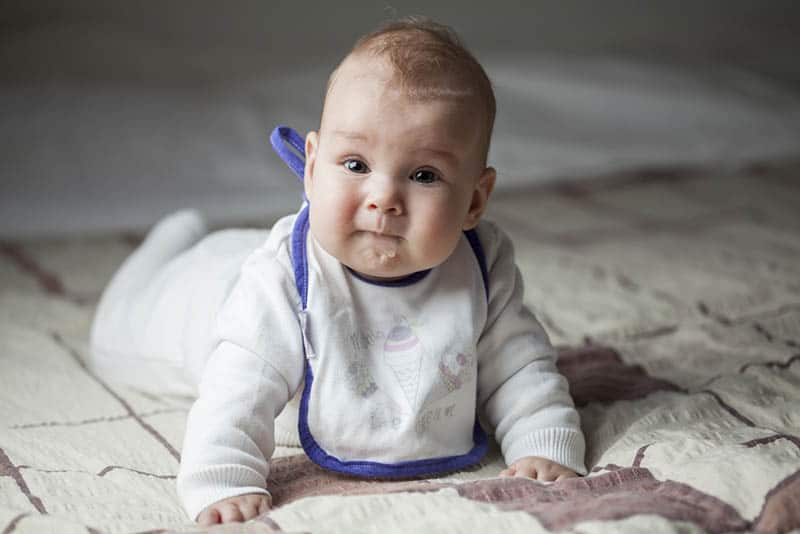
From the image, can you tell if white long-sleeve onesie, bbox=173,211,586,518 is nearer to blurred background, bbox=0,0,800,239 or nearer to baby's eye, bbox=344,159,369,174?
baby's eye, bbox=344,159,369,174

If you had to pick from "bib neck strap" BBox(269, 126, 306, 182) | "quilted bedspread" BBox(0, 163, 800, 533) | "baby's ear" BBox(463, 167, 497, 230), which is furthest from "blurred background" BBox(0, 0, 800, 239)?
"baby's ear" BBox(463, 167, 497, 230)

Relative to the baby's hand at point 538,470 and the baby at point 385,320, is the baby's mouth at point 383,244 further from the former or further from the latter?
the baby's hand at point 538,470

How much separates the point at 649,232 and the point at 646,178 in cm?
38

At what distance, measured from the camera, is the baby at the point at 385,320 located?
2.64 ft

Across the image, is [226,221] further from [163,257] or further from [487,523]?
[487,523]

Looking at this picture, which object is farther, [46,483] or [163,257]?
[163,257]

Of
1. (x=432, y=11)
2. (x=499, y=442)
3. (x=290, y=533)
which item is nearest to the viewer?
(x=290, y=533)

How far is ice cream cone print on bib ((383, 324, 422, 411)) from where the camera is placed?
88 cm

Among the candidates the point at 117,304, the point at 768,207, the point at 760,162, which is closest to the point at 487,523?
the point at 117,304

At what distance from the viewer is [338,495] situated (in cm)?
78

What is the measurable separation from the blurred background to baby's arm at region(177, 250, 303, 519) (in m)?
0.89

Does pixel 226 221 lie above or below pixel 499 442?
below

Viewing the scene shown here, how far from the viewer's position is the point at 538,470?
867 millimetres

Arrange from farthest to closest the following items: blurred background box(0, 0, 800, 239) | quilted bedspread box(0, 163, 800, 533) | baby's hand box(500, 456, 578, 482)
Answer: blurred background box(0, 0, 800, 239), baby's hand box(500, 456, 578, 482), quilted bedspread box(0, 163, 800, 533)
